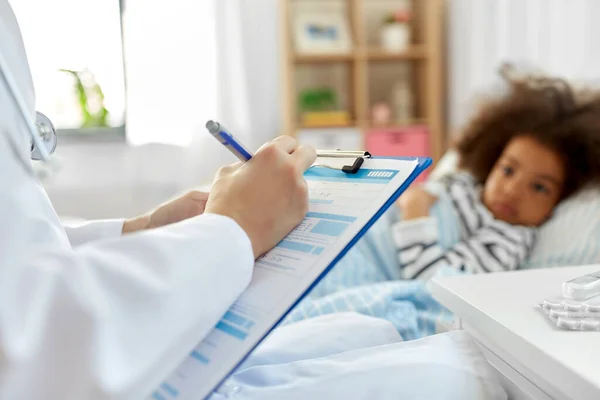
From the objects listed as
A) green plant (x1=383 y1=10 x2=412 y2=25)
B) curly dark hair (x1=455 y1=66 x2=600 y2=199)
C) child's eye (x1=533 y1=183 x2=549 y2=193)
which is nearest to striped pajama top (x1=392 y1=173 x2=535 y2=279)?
child's eye (x1=533 y1=183 x2=549 y2=193)

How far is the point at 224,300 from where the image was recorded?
48cm

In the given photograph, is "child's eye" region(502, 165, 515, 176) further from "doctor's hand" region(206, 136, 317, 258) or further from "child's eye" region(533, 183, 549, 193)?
"doctor's hand" region(206, 136, 317, 258)

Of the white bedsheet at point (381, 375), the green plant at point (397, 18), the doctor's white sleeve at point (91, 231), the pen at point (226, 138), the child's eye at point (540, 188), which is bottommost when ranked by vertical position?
the child's eye at point (540, 188)

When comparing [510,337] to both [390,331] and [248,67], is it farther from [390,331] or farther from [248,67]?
[248,67]

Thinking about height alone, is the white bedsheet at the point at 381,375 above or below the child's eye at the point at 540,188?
above

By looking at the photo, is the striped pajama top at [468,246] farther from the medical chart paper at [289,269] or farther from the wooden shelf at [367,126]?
the wooden shelf at [367,126]

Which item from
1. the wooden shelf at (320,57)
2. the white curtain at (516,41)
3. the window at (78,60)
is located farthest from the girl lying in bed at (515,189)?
the window at (78,60)

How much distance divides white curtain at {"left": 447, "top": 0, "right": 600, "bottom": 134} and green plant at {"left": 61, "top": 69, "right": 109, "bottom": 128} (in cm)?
171

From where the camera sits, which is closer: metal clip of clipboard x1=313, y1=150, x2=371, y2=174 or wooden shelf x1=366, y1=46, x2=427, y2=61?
metal clip of clipboard x1=313, y1=150, x2=371, y2=174

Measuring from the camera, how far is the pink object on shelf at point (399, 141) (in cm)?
290

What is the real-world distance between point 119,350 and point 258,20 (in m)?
2.63

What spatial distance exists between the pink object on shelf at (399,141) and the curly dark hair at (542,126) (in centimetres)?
107

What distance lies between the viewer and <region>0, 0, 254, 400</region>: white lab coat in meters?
0.40

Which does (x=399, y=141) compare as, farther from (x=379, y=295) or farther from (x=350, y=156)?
(x=350, y=156)
